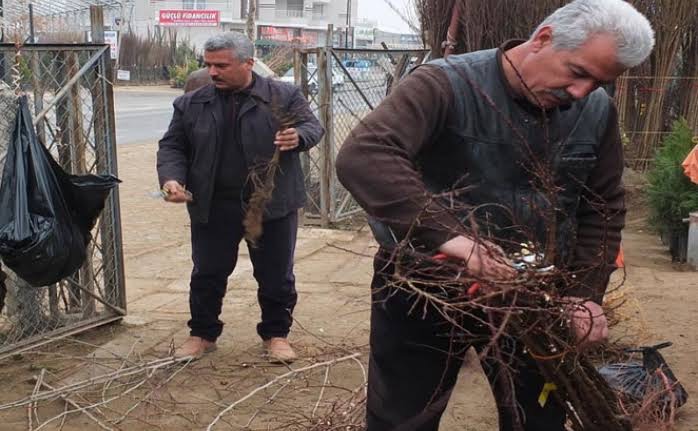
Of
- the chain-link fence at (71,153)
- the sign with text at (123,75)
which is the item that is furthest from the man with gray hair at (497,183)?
the sign with text at (123,75)

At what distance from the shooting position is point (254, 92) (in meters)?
4.62

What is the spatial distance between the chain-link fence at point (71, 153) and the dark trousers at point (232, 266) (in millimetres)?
767

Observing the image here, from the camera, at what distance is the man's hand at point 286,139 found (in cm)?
445

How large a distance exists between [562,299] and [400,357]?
572 mm

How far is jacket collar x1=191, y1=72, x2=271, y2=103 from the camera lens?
4605 mm

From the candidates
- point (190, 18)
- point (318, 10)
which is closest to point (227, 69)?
point (190, 18)

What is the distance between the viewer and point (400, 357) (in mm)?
2605

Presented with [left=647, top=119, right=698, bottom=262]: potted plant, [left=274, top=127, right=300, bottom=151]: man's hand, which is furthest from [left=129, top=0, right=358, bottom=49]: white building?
[left=274, top=127, right=300, bottom=151]: man's hand

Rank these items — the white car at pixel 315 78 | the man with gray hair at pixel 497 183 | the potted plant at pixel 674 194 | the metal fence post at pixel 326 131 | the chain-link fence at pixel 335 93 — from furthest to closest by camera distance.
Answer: the white car at pixel 315 78
the chain-link fence at pixel 335 93
the metal fence post at pixel 326 131
the potted plant at pixel 674 194
the man with gray hair at pixel 497 183

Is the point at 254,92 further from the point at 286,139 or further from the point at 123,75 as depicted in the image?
the point at 123,75

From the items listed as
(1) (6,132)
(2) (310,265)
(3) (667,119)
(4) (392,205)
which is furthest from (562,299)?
(3) (667,119)

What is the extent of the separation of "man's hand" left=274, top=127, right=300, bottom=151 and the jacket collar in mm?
268

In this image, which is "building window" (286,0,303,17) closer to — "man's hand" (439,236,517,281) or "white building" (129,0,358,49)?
"white building" (129,0,358,49)

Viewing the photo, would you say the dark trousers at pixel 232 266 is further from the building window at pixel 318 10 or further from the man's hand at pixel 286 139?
the building window at pixel 318 10
